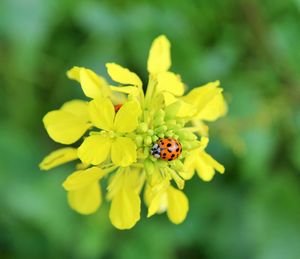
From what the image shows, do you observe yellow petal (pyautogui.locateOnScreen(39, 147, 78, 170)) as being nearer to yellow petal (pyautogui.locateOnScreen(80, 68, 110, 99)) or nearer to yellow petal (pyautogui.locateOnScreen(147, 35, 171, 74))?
yellow petal (pyautogui.locateOnScreen(80, 68, 110, 99))

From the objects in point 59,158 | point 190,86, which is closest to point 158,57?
point 59,158

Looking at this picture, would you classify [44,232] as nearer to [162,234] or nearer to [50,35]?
[162,234]

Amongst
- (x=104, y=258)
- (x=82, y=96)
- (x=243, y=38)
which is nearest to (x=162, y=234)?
(x=104, y=258)

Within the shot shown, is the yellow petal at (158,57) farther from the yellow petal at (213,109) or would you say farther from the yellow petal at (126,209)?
the yellow petal at (126,209)

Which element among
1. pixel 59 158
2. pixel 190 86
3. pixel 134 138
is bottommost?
pixel 59 158

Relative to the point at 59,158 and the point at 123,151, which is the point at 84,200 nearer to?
the point at 59,158

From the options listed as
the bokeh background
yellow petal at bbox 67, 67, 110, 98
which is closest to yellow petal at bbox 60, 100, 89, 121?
yellow petal at bbox 67, 67, 110, 98
